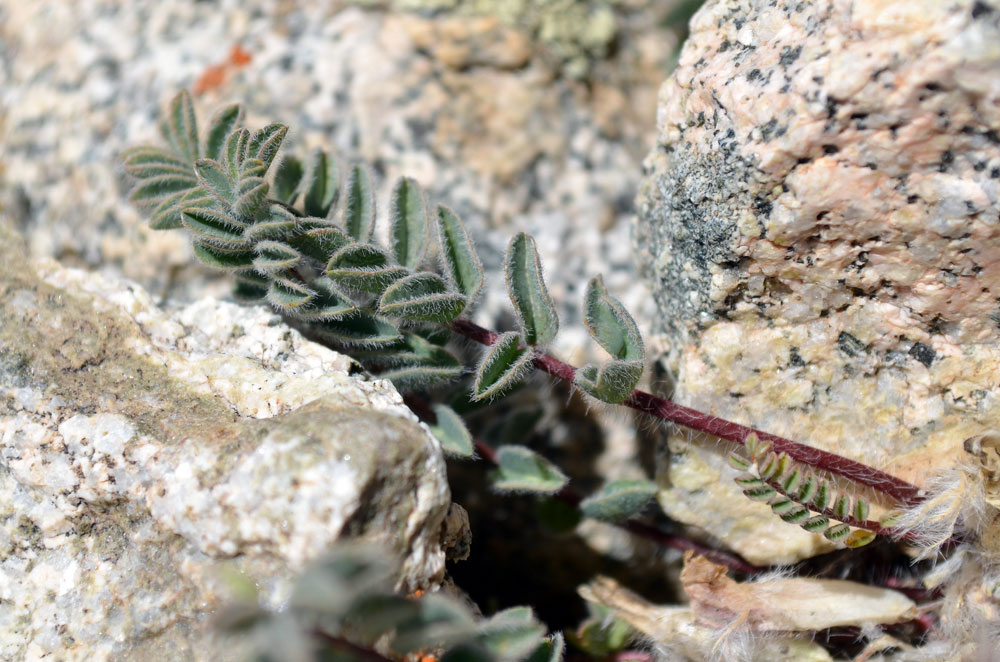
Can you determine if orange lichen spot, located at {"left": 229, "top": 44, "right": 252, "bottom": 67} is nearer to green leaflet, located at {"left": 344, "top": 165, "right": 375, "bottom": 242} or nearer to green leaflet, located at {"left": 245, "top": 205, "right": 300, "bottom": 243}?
green leaflet, located at {"left": 344, "top": 165, "right": 375, "bottom": 242}

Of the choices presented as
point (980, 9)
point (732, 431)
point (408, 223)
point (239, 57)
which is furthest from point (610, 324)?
point (239, 57)

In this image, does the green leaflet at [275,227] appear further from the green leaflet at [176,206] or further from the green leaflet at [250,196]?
the green leaflet at [176,206]

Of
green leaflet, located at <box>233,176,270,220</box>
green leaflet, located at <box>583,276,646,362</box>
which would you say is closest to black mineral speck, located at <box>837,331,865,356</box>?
green leaflet, located at <box>583,276,646,362</box>

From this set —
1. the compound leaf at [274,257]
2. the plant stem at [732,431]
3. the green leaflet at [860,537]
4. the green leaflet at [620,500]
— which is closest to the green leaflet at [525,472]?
the green leaflet at [620,500]

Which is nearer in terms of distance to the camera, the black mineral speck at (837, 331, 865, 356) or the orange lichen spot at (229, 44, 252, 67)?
the black mineral speck at (837, 331, 865, 356)

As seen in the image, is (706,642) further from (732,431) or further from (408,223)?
(408,223)

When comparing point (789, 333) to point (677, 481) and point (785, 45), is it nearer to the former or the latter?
point (677, 481)
